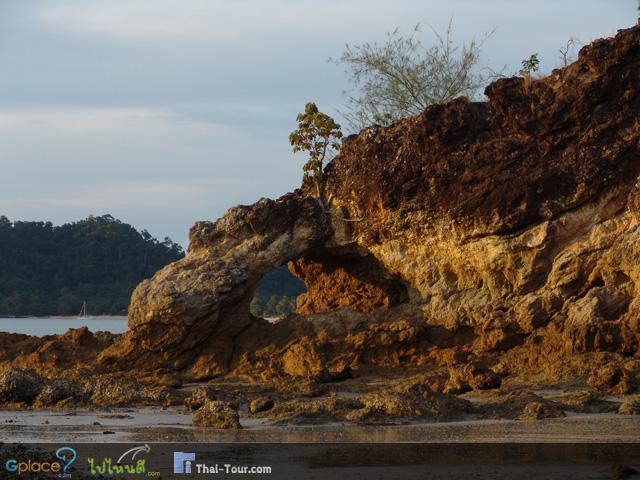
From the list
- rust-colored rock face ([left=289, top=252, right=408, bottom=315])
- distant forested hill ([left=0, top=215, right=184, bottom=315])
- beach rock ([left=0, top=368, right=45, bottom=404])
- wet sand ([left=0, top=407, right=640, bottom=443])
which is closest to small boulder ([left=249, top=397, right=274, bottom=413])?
wet sand ([left=0, top=407, right=640, bottom=443])

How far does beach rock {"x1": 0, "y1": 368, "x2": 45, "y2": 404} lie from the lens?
1512cm

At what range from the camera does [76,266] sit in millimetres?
71125

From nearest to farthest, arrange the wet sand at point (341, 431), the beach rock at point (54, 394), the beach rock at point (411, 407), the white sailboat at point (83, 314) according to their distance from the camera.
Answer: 1. the wet sand at point (341, 431)
2. the beach rock at point (411, 407)
3. the beach rock at point (54, 394)
4. the white sailboat at point (83, 314)

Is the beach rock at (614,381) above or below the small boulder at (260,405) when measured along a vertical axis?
above

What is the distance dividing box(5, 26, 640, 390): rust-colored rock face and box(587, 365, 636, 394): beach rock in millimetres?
1137

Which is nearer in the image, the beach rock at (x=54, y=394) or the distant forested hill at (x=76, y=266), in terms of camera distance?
the beach rock at (x=54, y=394)

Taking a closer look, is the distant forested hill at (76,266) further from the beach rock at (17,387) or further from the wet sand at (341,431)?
the wet sand at (341,431)

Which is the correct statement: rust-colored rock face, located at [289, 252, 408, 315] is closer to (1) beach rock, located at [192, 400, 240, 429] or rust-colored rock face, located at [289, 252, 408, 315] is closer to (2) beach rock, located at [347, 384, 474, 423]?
(2) beach rock, located at [347, 384, 474, 423]

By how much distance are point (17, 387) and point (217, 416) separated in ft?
12.9

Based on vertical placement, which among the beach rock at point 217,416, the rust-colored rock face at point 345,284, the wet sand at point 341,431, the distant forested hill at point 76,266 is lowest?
the wet sand at point 341,431

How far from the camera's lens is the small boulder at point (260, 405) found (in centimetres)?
1361

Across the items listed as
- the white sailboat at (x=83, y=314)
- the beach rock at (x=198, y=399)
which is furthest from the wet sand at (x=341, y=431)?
the white sailboat at (x=83, y=314)

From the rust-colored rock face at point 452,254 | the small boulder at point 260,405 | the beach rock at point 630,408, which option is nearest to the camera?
the beach rock at point 630,408

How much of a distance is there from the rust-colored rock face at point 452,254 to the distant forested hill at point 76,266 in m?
50.7
